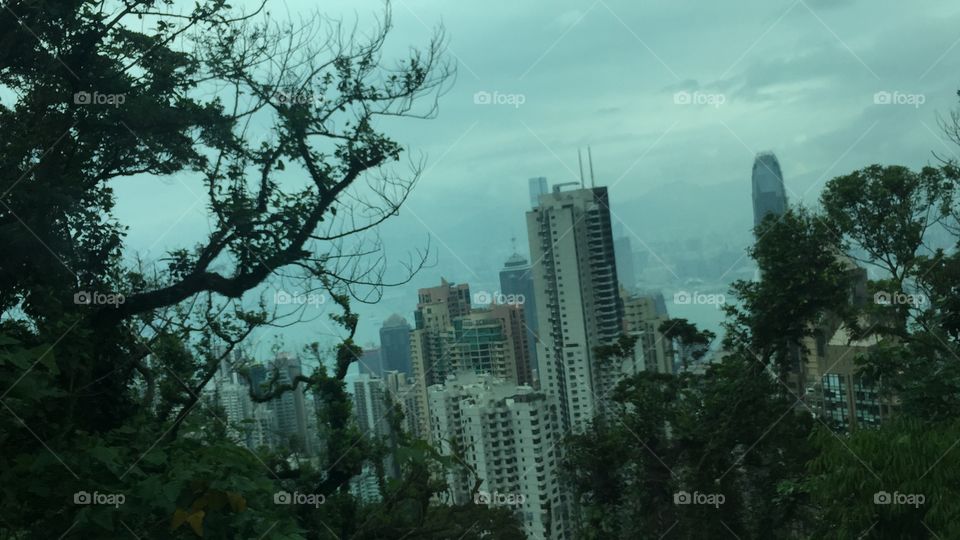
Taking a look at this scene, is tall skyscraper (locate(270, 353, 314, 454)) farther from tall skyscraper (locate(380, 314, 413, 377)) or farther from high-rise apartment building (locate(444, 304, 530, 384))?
high-rise apartment building (locate(444, 304, 530, 384))

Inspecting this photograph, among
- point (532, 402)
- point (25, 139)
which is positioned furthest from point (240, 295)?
point (532, 402)

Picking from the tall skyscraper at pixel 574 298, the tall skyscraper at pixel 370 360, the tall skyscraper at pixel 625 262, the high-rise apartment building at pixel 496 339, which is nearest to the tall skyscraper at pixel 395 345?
the tall skyscraper at pixel 370 360

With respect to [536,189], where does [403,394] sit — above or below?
below

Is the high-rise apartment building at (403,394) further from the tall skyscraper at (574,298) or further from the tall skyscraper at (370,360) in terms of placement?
the tall skyscraper at (574,298)

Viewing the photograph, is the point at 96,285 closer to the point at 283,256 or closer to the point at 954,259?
the point at 283,256

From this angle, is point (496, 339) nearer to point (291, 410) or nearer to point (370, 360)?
point (370, 360)

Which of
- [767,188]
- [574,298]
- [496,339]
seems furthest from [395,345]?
[767,188]
